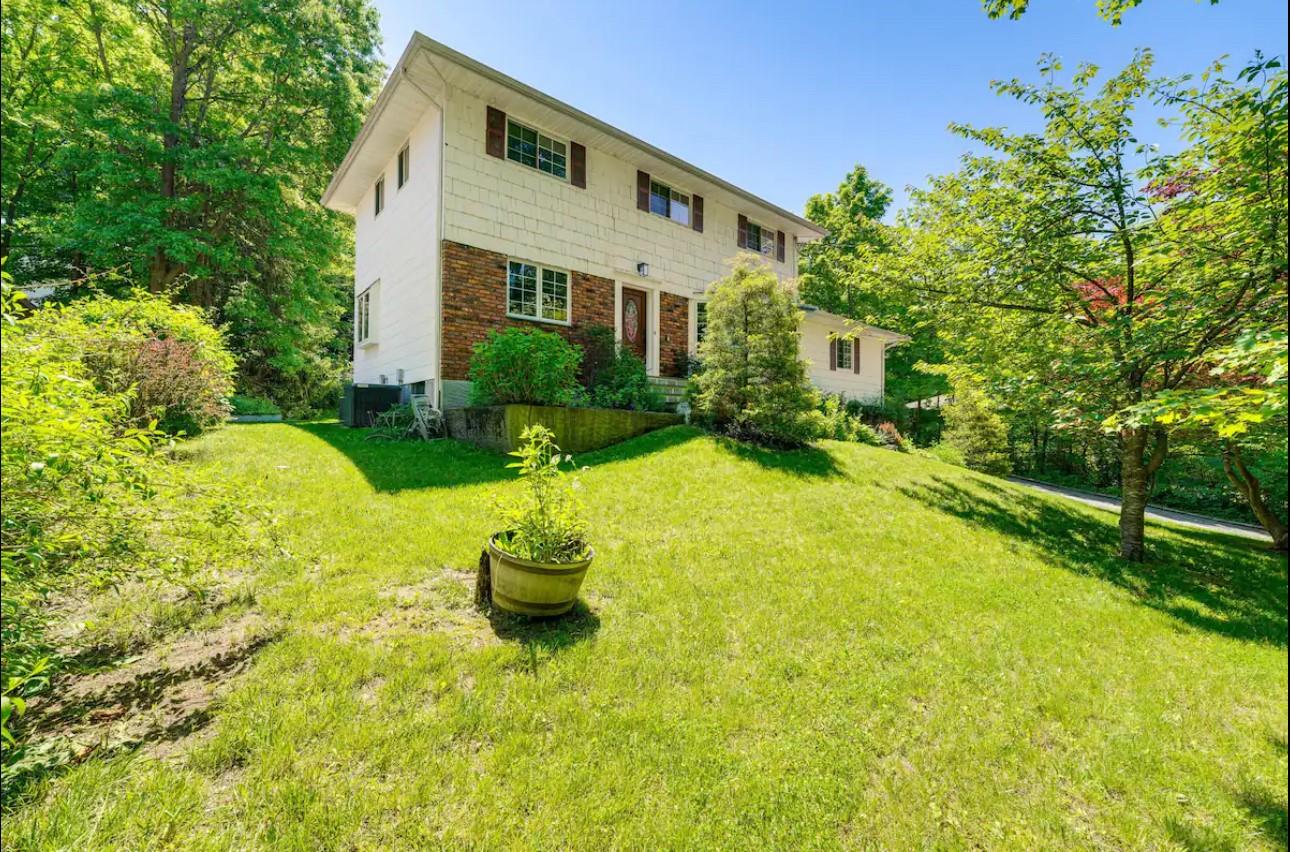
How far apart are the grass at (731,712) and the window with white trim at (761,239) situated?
41.7 ft

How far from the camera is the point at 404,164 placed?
1112cm

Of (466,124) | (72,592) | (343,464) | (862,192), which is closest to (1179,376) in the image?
(72,592)

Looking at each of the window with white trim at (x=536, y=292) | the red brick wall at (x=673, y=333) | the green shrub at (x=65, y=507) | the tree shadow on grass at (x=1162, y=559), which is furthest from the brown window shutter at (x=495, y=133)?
the tree shadow on grass at (x=1162, y=559)

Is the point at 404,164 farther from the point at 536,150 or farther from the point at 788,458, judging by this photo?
the point at 788,458

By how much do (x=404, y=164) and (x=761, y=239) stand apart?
1002 centimetres

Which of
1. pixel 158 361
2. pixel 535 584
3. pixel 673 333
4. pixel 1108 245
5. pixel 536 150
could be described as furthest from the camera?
pixel 673 333

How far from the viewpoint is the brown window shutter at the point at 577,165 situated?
10.9 metres

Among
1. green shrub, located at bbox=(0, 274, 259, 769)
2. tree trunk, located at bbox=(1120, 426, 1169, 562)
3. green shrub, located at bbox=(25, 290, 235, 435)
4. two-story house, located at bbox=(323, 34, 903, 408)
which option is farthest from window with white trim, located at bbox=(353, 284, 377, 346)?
tree trunk, located at bbox=(1120, 426, 1169, 562)

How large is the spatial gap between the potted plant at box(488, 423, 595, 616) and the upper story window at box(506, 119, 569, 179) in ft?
30.1

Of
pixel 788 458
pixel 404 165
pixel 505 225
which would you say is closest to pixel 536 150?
pixel 505 225

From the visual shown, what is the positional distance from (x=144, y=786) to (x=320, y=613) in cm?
123

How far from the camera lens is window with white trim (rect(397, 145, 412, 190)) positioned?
1073 centimetres

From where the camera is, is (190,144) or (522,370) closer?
(522,370)

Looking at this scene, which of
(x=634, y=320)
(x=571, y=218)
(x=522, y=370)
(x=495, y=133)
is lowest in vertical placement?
(x=522, y=370)
